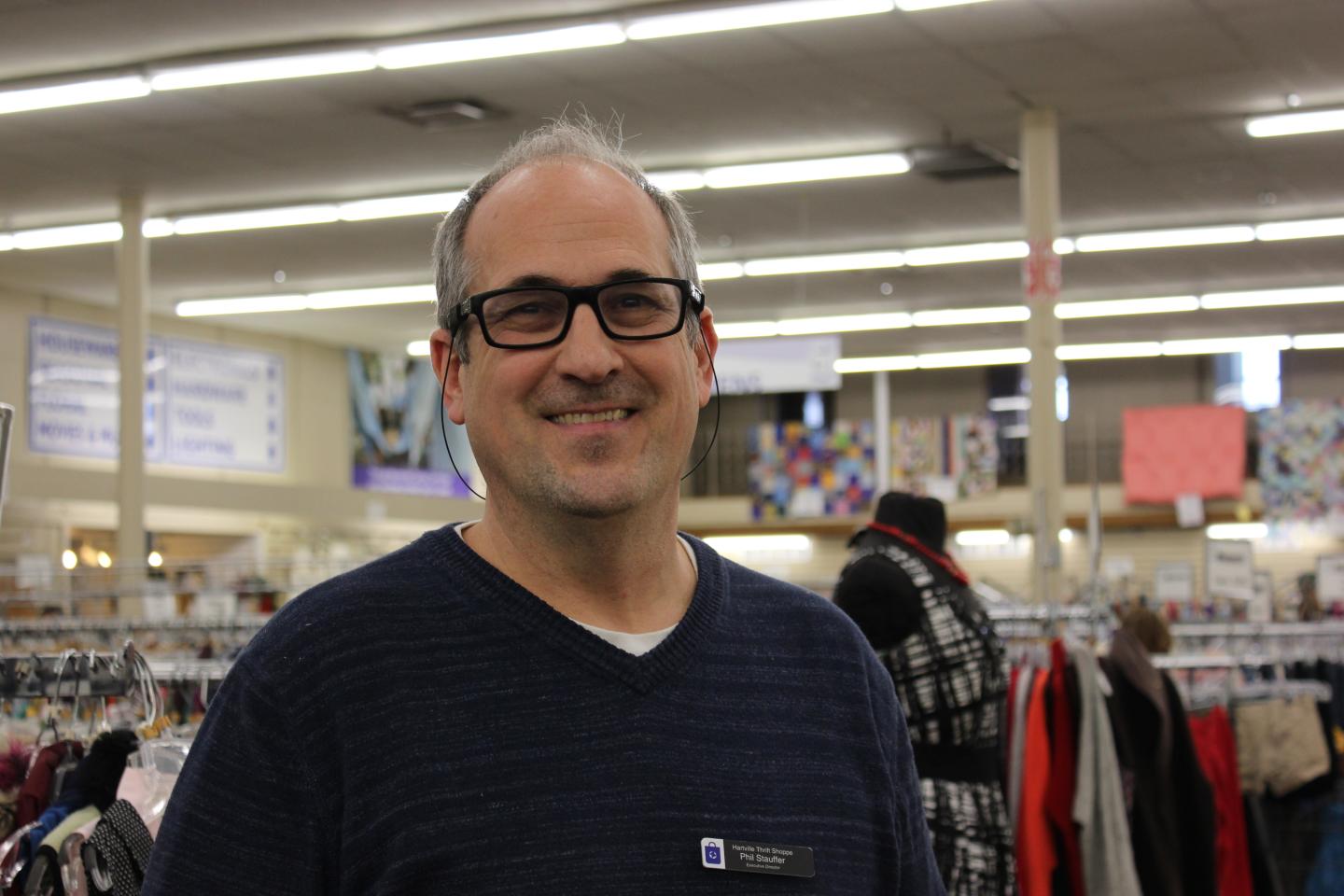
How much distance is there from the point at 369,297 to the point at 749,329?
4.03 meters

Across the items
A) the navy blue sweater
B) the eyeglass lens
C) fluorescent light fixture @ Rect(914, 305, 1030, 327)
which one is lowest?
the navy blue sweater

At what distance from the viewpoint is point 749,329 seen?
1781cm

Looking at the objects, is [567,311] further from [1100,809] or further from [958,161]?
[958,161]

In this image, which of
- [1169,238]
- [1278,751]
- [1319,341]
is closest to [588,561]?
[1278,751]

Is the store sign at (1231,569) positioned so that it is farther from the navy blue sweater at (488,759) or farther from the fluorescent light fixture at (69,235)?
the navy blue sweater at (488,759)

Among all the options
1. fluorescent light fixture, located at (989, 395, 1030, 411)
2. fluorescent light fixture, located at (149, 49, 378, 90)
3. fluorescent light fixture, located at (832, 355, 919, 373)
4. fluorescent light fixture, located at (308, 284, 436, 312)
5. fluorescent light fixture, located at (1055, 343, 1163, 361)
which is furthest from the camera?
fluorescent light fixture, located at (989, 395, 1030, 411)

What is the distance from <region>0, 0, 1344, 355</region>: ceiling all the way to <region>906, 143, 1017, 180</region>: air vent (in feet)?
0.46

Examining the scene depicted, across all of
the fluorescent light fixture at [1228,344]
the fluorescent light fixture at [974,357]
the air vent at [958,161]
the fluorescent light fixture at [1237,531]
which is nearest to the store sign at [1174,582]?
the air vent at [958,161]

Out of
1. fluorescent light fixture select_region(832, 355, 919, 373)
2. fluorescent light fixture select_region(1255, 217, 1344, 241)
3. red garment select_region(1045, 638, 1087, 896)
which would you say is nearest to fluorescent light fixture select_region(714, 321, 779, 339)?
fluorescent light fixture select_region(832, 355, 919, 373)

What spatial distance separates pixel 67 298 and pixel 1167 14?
11.1 meters

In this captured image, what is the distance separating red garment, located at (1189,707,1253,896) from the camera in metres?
5.34

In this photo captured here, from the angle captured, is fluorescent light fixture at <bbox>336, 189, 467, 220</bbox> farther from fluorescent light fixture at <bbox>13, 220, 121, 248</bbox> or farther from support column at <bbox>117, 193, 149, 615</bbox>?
fluorescent light fixture at <bbox>13, 220, 121, 248</bbox>

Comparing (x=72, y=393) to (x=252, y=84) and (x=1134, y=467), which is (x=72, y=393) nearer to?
(x=252, y=84)

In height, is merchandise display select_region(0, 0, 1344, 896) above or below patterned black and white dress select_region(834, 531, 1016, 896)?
above
